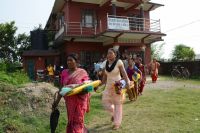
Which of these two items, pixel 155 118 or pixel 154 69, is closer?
pixel 155 118

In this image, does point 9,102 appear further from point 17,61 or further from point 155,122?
point 17,61

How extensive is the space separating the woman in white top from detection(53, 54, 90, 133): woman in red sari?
Result: 154cm

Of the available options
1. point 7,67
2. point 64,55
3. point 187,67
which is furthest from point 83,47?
point 187,67

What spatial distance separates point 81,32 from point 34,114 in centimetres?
1536

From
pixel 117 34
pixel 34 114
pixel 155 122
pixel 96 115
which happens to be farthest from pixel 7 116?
pixel 117 34

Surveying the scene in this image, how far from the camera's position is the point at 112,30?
2025 centimetres

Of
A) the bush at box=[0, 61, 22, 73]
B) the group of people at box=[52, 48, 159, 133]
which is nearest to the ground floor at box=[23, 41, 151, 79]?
the bush at box=[0, 61, 22, 73]

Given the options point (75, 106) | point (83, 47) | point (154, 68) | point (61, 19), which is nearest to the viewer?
point (75, 106)

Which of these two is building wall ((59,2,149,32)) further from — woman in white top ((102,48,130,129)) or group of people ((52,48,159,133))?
woman in white top ((102,48,130,129))

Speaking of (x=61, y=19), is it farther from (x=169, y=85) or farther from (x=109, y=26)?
(x=169, y=85)

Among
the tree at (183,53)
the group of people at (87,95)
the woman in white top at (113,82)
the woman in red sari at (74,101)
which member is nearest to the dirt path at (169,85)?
the group of people at (87,95)

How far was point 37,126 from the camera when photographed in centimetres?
700

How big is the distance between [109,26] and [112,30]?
1.11ft

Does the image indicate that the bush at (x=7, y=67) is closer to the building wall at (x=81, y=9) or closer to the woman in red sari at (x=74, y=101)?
the building wall at (x=81, y=9)
